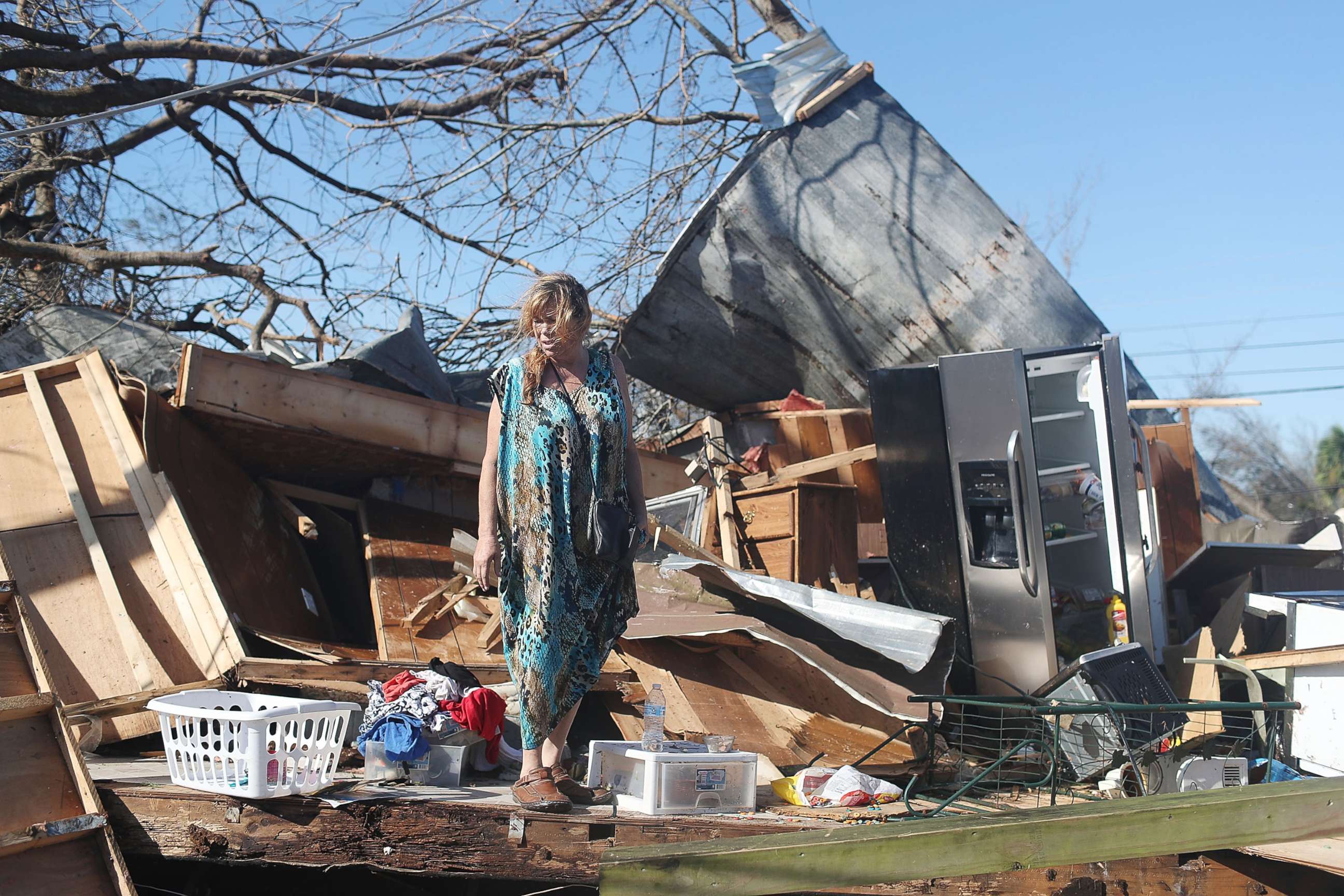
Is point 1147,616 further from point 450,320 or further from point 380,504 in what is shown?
point 450,320

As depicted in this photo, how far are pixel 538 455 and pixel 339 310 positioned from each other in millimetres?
6328

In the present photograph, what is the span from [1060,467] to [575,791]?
3841 millimetres

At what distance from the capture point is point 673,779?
3297 mm

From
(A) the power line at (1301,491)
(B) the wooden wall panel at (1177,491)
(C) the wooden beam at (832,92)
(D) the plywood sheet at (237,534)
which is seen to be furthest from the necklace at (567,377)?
(A) the power line at (1301,491)

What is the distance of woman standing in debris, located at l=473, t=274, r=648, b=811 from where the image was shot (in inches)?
129

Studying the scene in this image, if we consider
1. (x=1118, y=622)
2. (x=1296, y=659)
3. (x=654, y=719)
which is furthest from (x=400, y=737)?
(x=1296, y=659)

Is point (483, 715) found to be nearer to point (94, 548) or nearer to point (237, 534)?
point (94, 548)

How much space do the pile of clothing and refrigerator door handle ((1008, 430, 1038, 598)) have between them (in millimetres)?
2823

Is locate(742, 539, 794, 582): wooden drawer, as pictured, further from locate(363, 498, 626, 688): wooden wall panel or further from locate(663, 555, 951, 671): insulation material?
locate(363, 498, 626, 688): wooden wall panel

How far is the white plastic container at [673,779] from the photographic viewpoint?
10.7 ft

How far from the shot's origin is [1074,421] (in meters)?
6.20

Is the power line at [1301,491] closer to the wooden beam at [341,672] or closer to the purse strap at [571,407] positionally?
the wooden beam at [341,672]

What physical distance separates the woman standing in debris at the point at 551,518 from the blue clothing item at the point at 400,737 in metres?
0.47

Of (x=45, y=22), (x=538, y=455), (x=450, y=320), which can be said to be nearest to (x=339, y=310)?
A: (x=450, y=320)
